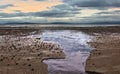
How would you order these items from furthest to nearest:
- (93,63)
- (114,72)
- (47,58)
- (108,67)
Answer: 1. (47,58)
2. (93,63)
3. (108,67)
4. (114,72)

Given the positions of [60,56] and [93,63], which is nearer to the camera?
[93,63]

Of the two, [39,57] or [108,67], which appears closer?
[108,67]

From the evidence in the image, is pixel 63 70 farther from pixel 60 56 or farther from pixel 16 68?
pixel 60 56

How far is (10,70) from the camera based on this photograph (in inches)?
574

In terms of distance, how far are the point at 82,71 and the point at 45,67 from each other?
219 cm

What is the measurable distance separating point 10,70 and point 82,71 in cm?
346

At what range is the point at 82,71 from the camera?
14.1m

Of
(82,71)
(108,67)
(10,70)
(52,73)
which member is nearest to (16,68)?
(10,70)

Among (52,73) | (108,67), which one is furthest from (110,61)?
(52,73)

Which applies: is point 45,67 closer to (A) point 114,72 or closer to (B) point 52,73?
(B) point 52,73

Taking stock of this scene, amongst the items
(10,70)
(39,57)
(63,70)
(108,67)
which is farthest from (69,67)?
(39,57)

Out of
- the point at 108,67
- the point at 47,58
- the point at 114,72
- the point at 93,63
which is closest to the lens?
the point at 114,72

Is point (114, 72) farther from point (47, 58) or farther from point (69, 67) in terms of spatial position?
point (47, 58)

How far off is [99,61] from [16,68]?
4.92m
